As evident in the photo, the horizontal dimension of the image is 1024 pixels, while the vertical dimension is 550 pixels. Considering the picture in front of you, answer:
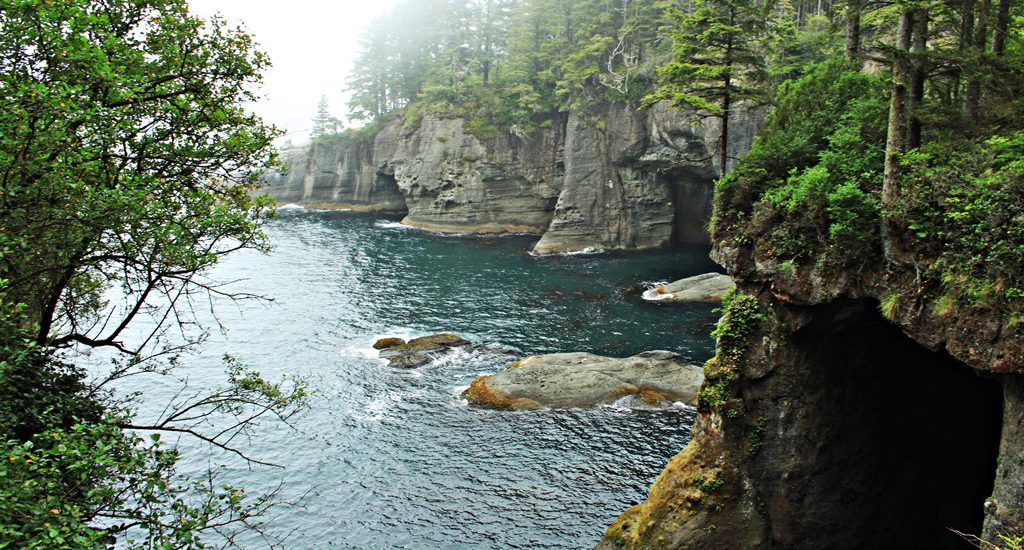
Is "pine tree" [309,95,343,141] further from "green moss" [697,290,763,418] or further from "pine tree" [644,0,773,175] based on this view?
"green moss" [697,290,763,418]

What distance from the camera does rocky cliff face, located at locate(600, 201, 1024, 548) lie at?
17.3m

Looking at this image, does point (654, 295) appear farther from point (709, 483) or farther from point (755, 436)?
point (709, 483)

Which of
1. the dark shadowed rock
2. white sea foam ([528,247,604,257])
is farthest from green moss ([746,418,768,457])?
white sea foam ([528,247,604,257])

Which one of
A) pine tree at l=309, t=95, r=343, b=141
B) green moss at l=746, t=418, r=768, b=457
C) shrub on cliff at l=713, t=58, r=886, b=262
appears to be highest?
pine tree at l=309, t=95, r=343, b=141

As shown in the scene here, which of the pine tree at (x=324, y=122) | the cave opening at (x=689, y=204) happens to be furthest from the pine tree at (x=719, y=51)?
the pine tree at (x=324, y=122)

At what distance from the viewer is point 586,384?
30.2 metres

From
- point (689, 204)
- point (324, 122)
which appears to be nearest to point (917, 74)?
point (689, 204)

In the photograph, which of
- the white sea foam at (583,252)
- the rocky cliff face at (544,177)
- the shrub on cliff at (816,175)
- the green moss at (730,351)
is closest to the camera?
the shrub on cliff at (816,175)

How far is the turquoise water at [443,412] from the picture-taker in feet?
70.3

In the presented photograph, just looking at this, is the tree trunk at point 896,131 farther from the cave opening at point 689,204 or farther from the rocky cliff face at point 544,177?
the cave opening at point 689,204

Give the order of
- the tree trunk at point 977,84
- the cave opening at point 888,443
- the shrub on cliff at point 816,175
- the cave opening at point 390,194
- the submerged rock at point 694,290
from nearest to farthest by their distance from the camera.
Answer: the shrub on cliff at point 816,175
the tree trunk at point 977,84
the cave opening at point 888,443
the submerged rock at point 694,290
the cave opening at point 390,194

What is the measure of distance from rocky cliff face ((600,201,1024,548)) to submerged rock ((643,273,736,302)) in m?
26.6

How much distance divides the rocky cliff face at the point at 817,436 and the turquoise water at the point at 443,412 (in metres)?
4.92

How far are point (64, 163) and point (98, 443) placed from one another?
433cm
